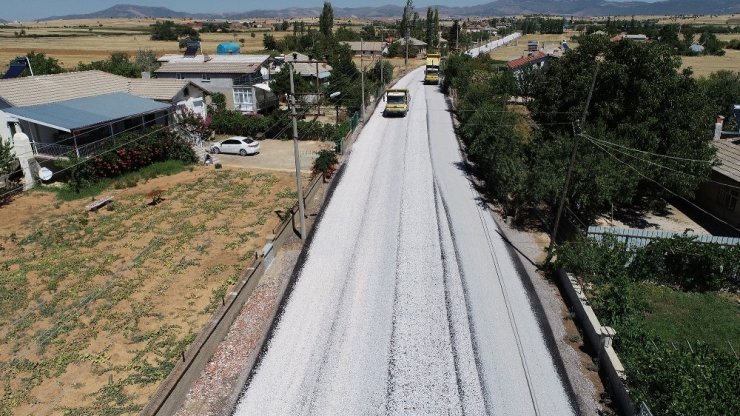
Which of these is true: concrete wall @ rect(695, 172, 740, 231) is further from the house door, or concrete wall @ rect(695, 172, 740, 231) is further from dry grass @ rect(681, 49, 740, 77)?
dry grass @ rect(681, 49, 740, 77)

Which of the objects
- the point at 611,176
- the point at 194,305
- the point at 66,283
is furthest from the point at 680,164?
the point at 66,283

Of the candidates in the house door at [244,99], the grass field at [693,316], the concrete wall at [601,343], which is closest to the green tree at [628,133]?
the grass field at [693,316]

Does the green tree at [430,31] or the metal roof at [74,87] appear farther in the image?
the green tree at [430,31]

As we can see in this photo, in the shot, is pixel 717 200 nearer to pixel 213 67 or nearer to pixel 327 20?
pixel 213 67

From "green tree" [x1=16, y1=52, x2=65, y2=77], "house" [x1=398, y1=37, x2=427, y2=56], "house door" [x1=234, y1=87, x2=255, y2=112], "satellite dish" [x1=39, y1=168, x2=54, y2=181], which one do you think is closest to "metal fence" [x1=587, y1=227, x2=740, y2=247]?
"satellite dish" [x1=39, y1=168, x2=54, y2=181]

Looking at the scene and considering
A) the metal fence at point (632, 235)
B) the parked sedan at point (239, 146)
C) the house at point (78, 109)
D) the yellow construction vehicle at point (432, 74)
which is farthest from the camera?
the yellow construction vehicle at point (432, 74)

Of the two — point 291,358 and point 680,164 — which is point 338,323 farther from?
point 680,164

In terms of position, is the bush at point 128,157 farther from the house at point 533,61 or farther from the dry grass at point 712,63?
the dry grass at point 712,63
